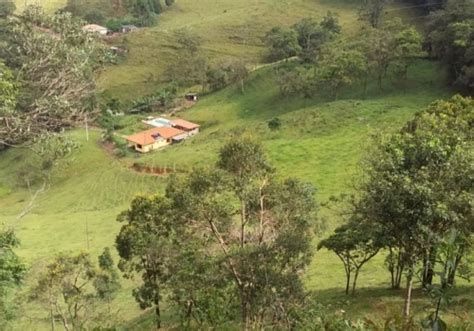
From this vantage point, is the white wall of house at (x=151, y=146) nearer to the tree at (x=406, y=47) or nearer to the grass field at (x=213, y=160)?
the grass field at (x=213, y=160)

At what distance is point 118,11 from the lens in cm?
10156

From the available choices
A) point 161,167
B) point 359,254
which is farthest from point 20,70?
point 161,167

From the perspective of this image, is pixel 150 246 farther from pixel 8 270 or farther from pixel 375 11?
pixel 375 11

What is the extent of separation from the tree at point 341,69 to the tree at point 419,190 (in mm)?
38065

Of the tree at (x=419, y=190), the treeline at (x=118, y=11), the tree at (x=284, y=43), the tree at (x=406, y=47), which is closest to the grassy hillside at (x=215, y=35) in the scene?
the treeline at (x=118, y=11)

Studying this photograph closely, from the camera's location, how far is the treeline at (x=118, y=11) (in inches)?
3720

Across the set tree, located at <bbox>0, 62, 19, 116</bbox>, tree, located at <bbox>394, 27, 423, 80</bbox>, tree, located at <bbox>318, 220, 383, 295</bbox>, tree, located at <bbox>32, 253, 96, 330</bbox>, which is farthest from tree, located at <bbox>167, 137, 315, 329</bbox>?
tree, located at <bbox>394, 27, 423, 80</bbox>

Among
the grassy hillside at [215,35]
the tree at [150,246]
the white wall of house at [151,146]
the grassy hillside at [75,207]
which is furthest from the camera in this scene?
the grassy hillside at [215,35]

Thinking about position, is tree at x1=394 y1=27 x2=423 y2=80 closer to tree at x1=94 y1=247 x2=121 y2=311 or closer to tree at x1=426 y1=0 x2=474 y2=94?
tree at x1=426 y1=0 x2=474 y2=94

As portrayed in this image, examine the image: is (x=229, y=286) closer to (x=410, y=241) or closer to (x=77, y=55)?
(x=410, y=241)

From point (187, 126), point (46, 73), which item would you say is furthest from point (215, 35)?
point (46, 73)

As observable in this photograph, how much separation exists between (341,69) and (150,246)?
36.7 metres

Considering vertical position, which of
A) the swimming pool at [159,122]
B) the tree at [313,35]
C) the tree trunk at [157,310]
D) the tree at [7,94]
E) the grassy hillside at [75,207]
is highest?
the tree at [7,94]

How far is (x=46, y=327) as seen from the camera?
25484mm
